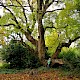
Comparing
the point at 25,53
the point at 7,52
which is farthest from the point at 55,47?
the point at 7,52

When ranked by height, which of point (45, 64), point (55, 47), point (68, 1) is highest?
point (68, 1)

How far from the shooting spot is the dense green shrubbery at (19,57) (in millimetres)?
19359

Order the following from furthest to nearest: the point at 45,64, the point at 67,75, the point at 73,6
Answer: the point at 45,64 → the point at 73,6 → the point at 67,75

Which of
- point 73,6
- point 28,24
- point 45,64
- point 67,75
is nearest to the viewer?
point 67,75

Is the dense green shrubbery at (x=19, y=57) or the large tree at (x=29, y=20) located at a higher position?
the large tree at (x=29, y=20)

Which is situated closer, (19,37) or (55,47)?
(55,47)

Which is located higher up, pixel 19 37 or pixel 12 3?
pixel 12 3

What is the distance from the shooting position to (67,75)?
44.7 feet

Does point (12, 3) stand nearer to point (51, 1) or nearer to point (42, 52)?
point (51, 1)

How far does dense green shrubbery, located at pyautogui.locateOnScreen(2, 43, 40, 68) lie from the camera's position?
1936 cm

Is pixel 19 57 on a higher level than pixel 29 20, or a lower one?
lower

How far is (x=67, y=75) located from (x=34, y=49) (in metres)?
8.47

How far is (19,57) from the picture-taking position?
65.0 ft

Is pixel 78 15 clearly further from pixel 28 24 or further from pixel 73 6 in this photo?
pixel 28 24
